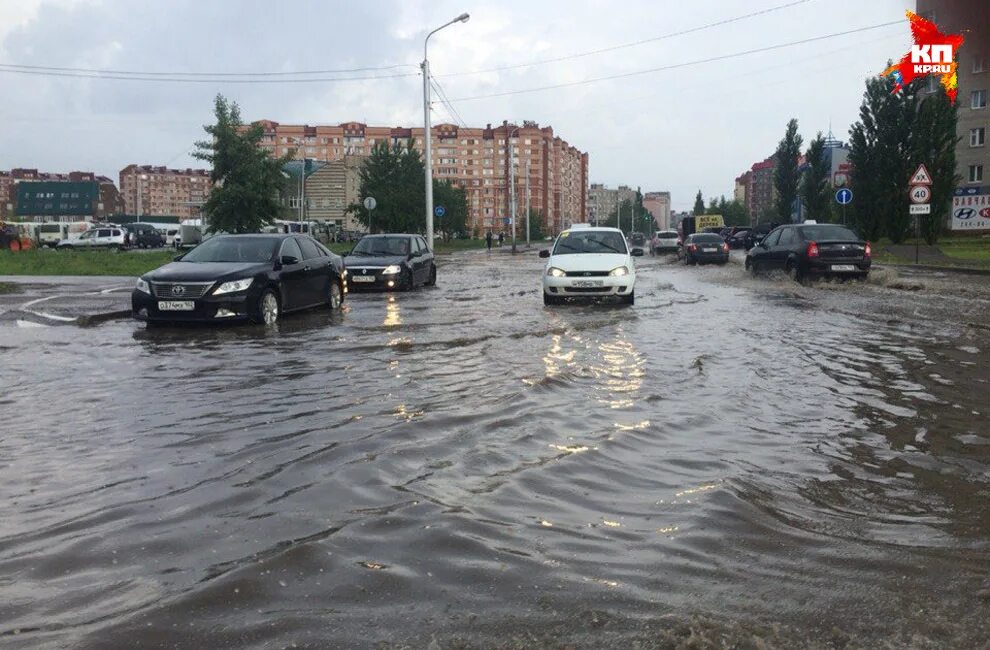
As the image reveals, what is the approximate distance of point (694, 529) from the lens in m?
3.76

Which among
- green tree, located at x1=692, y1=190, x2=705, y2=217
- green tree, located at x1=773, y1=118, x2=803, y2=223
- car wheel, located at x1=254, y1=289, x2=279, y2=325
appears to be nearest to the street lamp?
car wheel, located at x1=254, y1=289, x2=279, y2=325

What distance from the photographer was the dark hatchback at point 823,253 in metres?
19.6

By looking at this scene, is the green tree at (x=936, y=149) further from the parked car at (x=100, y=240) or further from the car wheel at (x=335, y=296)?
the parked car at (x=100, y=240)

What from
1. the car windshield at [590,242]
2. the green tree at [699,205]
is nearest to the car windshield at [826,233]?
the car windshield at [590,242]

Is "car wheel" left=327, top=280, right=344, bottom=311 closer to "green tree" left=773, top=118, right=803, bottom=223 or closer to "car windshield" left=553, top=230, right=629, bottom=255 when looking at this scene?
"car windshield" left=553, top=230, right=629, bottom=255

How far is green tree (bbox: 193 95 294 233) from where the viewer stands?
35281 millimetres

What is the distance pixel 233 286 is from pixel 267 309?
2.36ft

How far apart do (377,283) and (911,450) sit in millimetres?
15662

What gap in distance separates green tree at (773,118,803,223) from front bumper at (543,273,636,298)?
53.5 m

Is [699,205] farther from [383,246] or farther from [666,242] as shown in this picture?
[383,246]

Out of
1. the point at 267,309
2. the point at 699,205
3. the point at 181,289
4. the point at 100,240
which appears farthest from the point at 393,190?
the point at 699,205

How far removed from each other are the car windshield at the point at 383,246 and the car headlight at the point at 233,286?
8668mm

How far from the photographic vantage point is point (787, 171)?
2638 inches

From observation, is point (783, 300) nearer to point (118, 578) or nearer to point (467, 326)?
point (467, 326)
